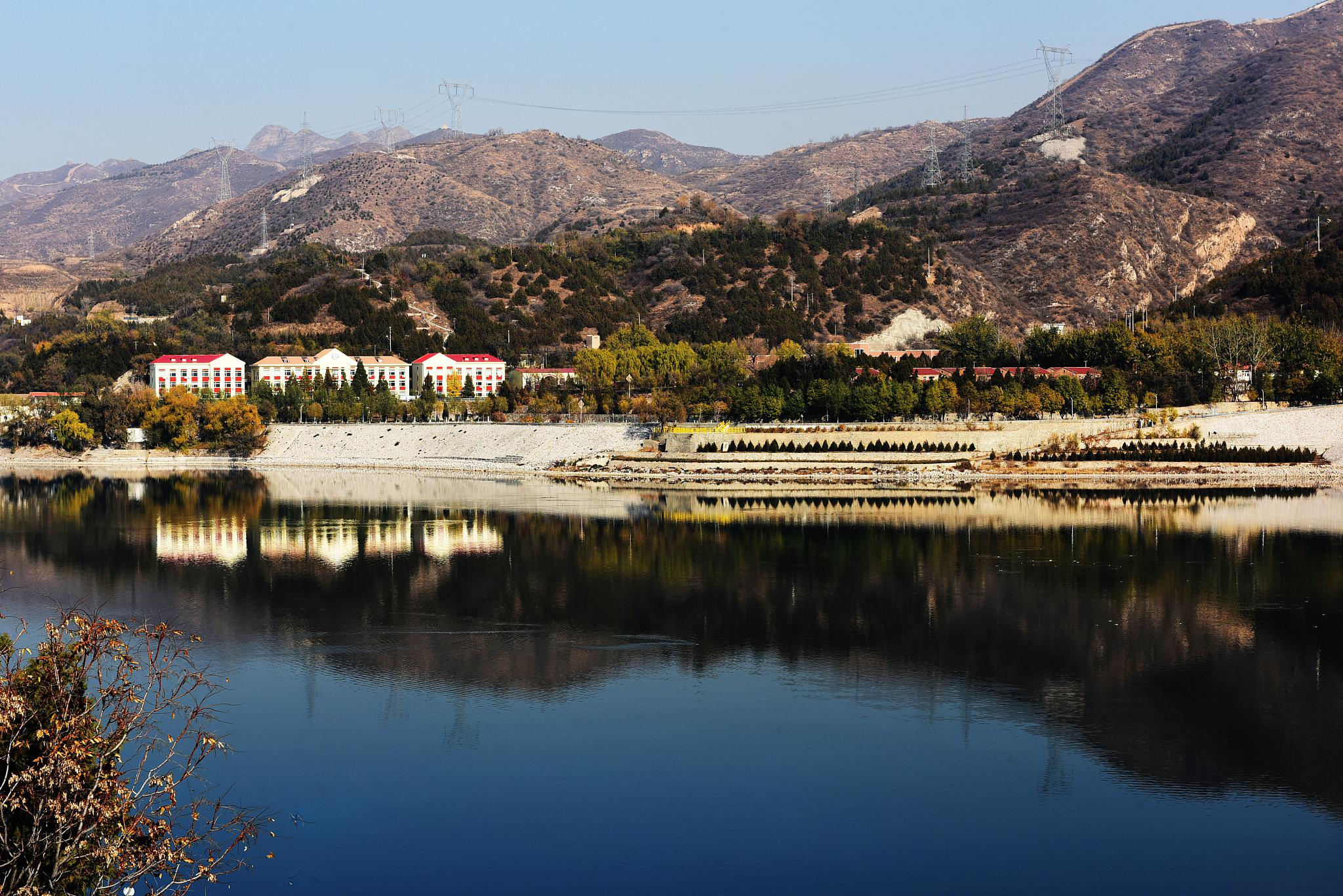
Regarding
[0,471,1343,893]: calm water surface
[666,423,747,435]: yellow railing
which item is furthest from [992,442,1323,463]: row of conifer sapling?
[0,471,1343,893]: calm water surface

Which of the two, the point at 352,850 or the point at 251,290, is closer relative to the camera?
the point at 352,850

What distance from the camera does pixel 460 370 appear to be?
110 meters

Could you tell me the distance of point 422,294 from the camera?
5285 inches

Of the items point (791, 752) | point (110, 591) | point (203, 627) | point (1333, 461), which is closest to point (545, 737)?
point (791, 752)

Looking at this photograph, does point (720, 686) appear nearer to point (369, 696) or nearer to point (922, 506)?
point (369, 696)

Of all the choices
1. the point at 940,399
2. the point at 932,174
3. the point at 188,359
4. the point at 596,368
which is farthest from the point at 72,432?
the point at 932,174

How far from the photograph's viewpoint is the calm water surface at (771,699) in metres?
17.4

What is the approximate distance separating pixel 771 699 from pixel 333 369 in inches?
3510

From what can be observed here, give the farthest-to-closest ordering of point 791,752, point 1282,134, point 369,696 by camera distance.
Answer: point 1282,134
point 369,696
point 791,752

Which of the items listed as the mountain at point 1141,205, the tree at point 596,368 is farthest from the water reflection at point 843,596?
the mountain at point 1141,205

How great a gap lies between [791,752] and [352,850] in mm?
7516

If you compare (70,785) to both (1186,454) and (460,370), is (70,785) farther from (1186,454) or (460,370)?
(460,370)

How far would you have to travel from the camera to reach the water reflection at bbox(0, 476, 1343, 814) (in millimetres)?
23562

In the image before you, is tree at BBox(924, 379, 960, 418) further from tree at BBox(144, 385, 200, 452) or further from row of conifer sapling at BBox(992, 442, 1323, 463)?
tree at BBox(144, 385, 200, 452)
